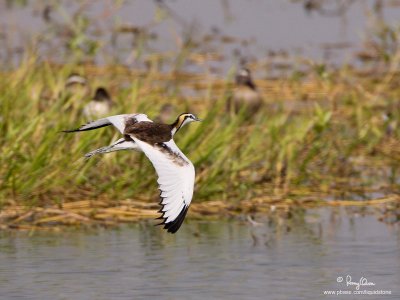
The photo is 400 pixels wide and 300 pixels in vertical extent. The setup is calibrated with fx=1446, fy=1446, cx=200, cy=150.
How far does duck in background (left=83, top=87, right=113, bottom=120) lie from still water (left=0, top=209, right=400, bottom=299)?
181 centimetres

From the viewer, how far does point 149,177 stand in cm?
1069

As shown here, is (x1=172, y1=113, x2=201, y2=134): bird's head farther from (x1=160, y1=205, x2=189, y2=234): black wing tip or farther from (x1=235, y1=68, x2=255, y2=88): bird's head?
(x1=235, y1=68, x2=255, y2=88): bird's head

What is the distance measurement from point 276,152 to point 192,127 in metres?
0.75

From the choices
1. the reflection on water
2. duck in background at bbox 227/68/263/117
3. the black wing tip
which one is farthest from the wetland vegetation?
the reflection on water

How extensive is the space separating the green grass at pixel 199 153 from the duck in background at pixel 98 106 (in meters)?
0.11

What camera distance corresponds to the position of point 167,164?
8242 mm

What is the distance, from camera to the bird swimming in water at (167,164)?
8026 mm

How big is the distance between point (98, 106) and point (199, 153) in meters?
1.63

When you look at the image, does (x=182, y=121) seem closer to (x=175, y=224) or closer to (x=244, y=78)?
(x=175, y=224)

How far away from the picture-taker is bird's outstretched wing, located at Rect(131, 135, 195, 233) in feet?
26.3

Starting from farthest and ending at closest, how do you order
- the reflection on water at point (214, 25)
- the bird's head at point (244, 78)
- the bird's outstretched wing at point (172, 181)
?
the reflection on water at point (214, 25) < the bird's head at point (244, 78) < the bird's outstretched wing at point (172, 181)

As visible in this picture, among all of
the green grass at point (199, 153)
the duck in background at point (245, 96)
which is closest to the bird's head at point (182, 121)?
the green grass at point (199, 153)

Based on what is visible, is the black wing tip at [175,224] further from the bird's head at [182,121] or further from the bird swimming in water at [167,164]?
the bird's head at [182,121]

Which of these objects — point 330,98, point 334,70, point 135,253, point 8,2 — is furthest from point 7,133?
point 8,2
